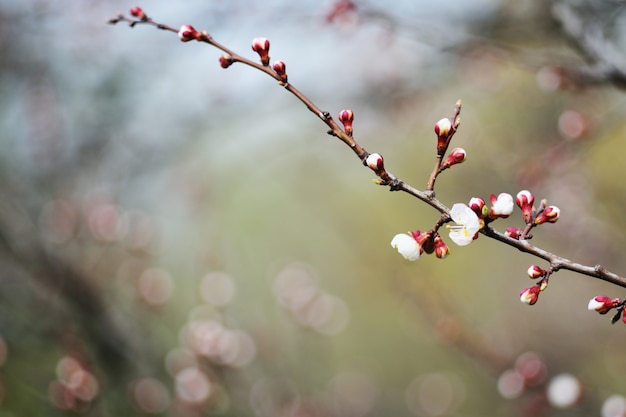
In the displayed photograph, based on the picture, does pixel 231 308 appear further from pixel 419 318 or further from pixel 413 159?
pixel 413 159

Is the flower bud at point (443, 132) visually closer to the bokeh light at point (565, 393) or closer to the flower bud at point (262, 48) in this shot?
the flower bud at point (262, 48)

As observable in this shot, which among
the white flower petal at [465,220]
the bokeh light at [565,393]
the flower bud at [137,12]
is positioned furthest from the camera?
the bokeh light at [565,393]

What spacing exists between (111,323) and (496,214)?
321 centimetres

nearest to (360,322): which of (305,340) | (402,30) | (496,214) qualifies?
(305,340)

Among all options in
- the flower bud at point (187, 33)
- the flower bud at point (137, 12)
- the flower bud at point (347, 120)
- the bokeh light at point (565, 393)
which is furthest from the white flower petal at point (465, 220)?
the bokeh light at point (565, 393)

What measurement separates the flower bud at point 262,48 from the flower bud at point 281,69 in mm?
52

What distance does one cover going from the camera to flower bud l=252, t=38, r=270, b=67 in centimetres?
129

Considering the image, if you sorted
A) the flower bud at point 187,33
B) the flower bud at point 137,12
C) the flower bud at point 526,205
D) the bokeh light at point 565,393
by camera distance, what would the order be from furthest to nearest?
the bokeh light at point 565,393 < the flower bud at point 137,12 < the flower bud at point 187,33 < the flower bud at point 526,205

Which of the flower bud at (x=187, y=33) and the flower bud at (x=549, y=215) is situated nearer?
the flower bud at (x=549, y=215)

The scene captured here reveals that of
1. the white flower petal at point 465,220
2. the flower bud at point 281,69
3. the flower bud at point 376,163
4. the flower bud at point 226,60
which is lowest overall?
the white flower petal at point 465,220

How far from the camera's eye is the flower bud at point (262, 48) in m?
1.29

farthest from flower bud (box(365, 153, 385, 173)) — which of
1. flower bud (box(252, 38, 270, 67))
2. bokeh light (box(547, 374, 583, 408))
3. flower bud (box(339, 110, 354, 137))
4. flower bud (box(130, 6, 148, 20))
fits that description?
bokeh light (box(547, 374, 583, 408))

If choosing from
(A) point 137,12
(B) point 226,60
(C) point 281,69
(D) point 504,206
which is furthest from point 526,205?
(A) point 137,12

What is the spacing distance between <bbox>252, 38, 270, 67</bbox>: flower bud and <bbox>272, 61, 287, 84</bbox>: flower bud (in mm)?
52
